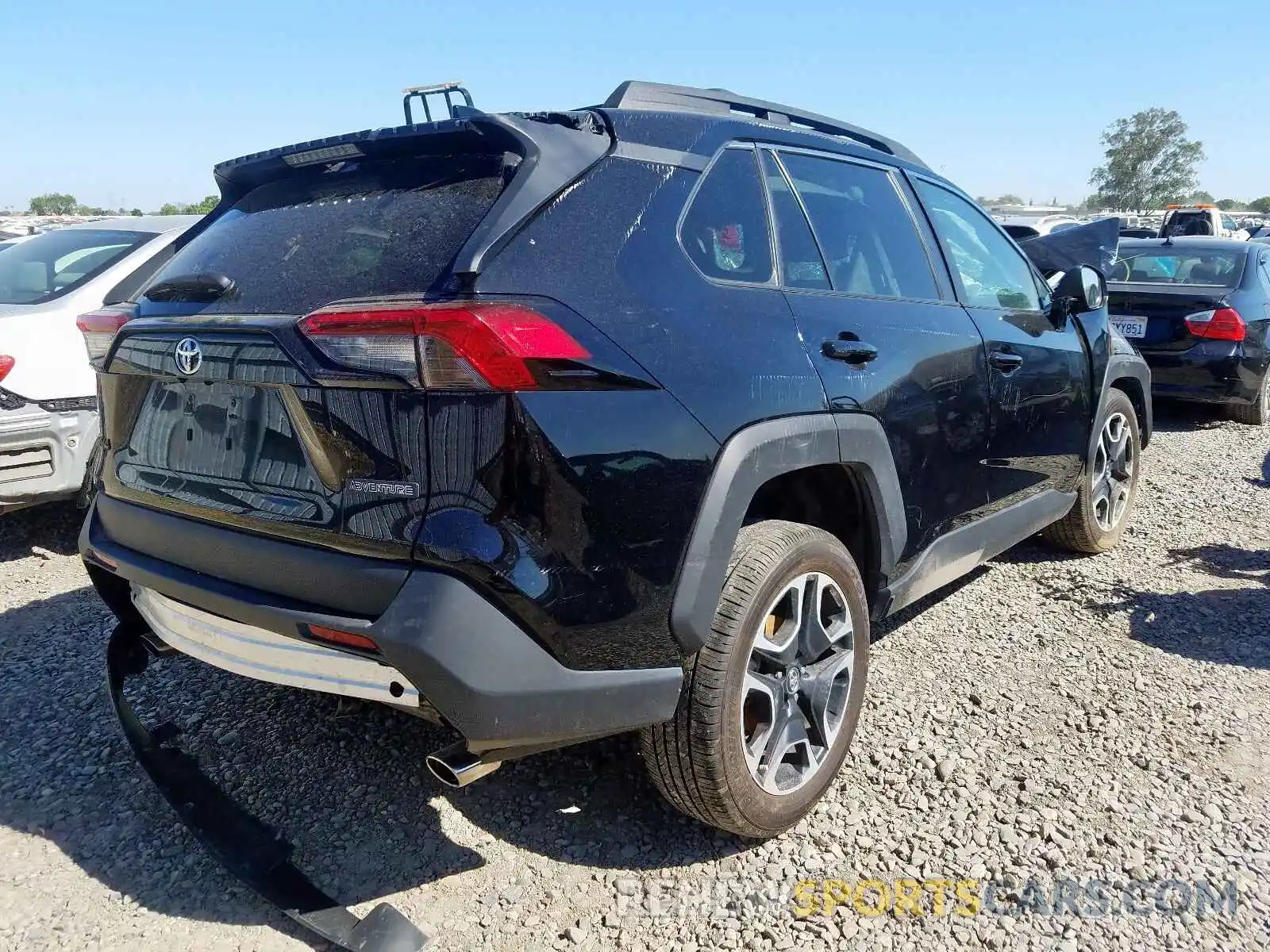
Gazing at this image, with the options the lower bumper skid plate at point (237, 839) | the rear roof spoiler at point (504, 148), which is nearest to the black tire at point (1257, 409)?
the rear roof spoiler at point (504, 148)

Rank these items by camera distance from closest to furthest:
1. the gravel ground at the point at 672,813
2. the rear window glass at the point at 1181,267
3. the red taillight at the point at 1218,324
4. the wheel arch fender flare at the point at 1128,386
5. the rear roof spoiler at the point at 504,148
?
the rear roof spoiler at the point at 504,148
the gravel ground at the point at 672,813
the wheel arch fender flare at the point at 1128,386
the red taillight at the point at 1218,324
the rear window glass at the point at 1181,267

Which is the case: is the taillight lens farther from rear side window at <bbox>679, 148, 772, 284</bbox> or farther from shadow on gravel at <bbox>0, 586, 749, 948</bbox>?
rear side window at <bbox>679, 148, 772, 284</bbox>

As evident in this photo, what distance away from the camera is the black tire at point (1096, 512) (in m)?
4.38

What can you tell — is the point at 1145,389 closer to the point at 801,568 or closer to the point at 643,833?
the point at 801,568

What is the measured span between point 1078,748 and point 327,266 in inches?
103

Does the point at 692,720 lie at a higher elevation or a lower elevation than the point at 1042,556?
higher

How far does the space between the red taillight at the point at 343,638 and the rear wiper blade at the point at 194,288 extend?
874mm

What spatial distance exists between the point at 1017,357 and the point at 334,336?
2559 mm

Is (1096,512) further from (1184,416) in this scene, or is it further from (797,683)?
(1184,416)

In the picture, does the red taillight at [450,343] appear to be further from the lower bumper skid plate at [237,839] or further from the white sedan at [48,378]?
the white sedan at [48,378]

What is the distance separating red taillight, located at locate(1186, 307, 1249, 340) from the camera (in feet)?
23.4

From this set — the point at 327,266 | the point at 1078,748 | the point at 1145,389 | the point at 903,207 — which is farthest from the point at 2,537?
the point at 1145,389

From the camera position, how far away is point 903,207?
3254 mm

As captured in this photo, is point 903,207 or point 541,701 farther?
point 903,207
